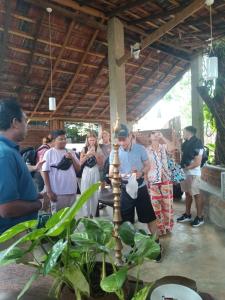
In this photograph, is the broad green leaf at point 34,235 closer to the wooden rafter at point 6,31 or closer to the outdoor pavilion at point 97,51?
the outdoor pavilion at point 97,51

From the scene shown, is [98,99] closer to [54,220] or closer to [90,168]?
[90,168]

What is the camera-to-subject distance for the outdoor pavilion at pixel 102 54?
5625mm

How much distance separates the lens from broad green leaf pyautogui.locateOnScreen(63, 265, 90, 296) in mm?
810

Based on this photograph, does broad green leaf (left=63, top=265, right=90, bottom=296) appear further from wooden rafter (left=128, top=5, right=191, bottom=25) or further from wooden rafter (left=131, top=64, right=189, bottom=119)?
wooden rafter (left=131, top=64, right=189, bottom=119)

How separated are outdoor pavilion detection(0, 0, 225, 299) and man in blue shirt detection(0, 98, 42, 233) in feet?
5.60

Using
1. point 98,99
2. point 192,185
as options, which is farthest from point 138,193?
point 98,99

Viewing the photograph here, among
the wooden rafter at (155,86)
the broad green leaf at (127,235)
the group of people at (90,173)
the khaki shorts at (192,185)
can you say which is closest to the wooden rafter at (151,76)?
the wooden rafter at (155,86)

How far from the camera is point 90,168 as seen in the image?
4141 mm

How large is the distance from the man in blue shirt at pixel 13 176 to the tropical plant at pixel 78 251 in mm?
434

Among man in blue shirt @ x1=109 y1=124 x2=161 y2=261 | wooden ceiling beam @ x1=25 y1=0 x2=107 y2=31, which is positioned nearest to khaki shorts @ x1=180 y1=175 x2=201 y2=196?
man in blue shirt @ x1=109 y1=124 x2=161 y2=261

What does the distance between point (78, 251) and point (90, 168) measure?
3.25m

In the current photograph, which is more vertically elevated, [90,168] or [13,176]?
[13,176]

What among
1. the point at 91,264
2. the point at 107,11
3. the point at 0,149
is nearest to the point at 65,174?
the point at 0,149

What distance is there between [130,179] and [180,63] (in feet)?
26.6
